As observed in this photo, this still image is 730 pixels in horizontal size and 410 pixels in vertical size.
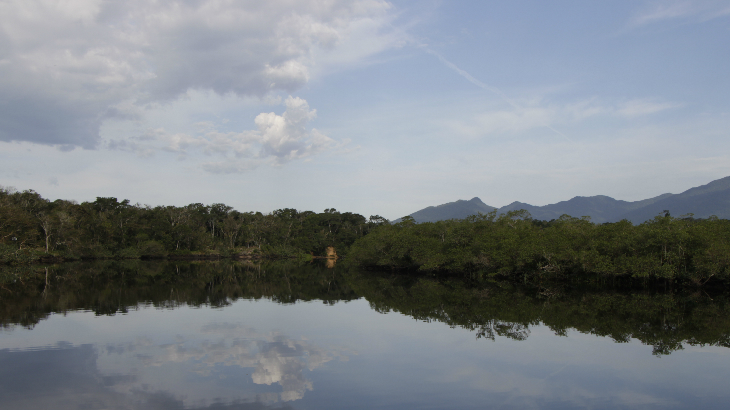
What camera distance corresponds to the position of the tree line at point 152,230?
179 ft

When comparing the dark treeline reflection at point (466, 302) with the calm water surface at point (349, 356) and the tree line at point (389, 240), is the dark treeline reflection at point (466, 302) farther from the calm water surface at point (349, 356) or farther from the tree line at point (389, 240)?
the tree line at point (389, 240)

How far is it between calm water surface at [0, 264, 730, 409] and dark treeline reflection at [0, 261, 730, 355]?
18 centimetres

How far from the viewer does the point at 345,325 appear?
17719mm

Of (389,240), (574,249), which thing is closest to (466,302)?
(574,249)

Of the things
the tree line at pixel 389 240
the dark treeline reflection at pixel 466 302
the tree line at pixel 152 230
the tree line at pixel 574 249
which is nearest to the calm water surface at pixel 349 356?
the dark treeline reflection at pixel 466 302

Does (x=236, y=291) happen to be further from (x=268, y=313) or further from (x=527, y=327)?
(x=527, y=327)

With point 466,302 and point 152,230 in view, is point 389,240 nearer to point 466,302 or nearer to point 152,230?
point 466,302

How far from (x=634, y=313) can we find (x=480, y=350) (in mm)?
11073

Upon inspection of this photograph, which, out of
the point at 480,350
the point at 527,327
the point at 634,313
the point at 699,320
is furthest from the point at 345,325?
the point at 699,320

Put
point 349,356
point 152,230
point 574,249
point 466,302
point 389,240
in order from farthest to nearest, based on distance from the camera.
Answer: point 152,230
point 389,240
point 574,249
point 466,302
point 349,356

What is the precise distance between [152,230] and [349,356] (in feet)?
221

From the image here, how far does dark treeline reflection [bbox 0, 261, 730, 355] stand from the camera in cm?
1677

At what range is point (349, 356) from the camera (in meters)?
12.8

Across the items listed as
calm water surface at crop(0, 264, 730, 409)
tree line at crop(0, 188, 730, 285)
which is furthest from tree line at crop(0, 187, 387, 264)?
calm water surface at crop(0, 264, 730, 409)
